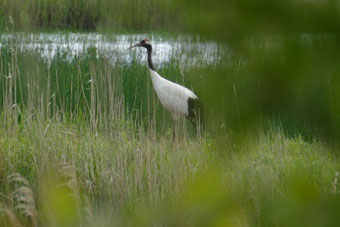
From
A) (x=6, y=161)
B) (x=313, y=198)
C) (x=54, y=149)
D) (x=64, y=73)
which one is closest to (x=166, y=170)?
(x=54, y=149)

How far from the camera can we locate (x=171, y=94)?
5.16 meters

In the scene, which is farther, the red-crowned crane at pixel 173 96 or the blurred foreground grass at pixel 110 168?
the red-crowned crane at pixel 173 96

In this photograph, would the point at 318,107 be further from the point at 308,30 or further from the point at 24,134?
the point at 24,134

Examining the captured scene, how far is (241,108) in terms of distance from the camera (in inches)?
14.5

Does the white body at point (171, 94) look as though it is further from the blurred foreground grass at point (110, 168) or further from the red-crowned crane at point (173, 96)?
the blurred foreground grass at point (110, 168)

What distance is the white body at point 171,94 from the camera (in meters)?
5.10

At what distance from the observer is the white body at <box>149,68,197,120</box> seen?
16.7 ft

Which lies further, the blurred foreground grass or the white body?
the white body

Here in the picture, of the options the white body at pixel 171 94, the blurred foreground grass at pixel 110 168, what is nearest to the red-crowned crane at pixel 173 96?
the white body at pixel 171 94

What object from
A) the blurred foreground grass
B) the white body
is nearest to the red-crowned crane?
the white body

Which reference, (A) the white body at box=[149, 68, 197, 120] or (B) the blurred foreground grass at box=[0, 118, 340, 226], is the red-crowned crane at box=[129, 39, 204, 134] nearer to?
(A) the white body at box=[149, 68, 197, 120]

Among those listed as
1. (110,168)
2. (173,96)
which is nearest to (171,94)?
(173,96)

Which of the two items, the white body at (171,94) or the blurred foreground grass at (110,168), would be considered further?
the white body at (171,94)

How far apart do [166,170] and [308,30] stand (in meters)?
2.90
